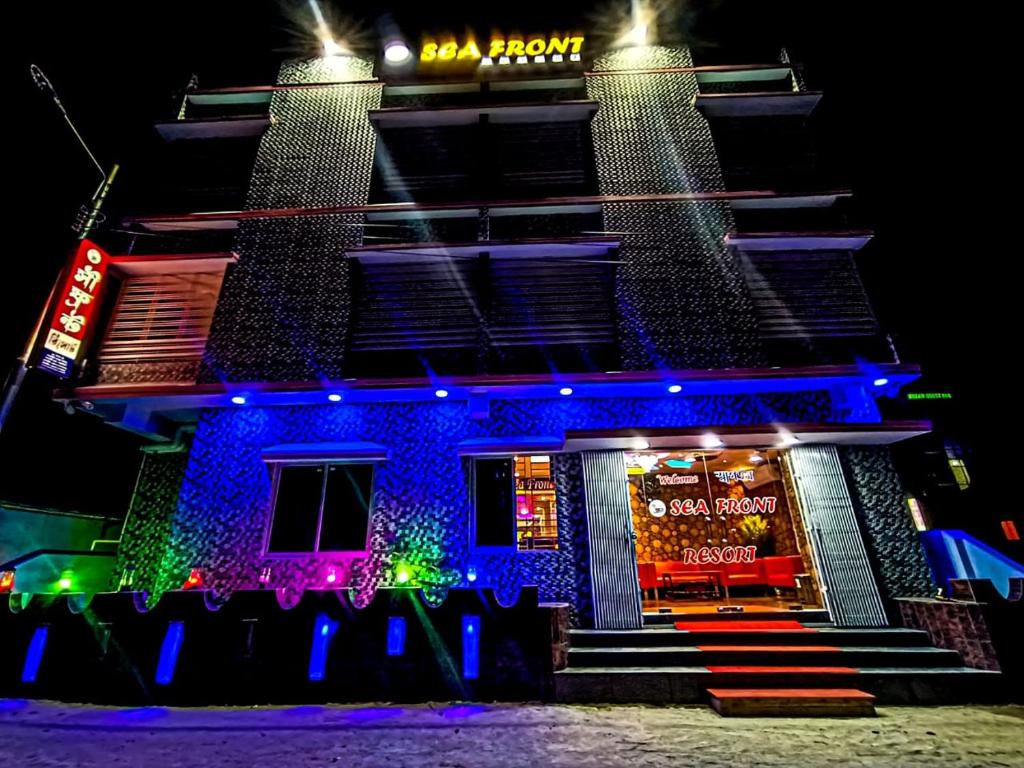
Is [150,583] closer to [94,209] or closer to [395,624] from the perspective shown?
[395,624]

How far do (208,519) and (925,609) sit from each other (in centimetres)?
1166

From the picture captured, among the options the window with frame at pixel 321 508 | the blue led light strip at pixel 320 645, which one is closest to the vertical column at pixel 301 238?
the window with frame at pixel 321 508

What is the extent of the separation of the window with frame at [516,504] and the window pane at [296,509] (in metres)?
2.93

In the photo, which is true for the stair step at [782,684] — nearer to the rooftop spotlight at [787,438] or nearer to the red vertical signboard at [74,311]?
the rooftop spotlight at [787,438]

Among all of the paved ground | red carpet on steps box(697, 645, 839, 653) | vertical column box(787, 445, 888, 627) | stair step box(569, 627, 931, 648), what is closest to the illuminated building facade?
vertical column box(787, 445, 888, 627)

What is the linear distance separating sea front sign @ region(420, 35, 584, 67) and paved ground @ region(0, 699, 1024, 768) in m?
13.8

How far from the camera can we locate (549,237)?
9484mm

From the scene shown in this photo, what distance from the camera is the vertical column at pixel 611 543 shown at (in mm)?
7125

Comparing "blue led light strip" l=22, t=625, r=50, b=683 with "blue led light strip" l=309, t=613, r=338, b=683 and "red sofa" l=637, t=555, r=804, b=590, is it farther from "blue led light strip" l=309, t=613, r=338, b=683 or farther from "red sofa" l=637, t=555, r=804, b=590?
"red sofa" l=637, t=555, r=804, b=590

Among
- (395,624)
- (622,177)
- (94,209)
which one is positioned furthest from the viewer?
(622,177)

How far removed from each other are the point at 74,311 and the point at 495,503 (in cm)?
862

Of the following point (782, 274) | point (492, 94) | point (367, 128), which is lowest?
point (782, 274)

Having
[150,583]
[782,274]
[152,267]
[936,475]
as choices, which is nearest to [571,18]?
[782,274]

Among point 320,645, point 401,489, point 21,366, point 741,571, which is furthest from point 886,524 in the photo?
point 21,366
